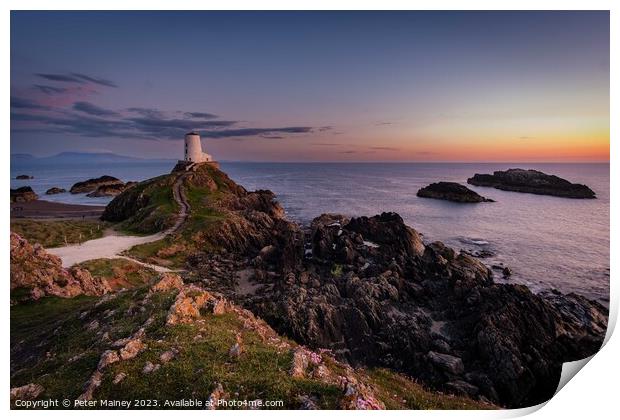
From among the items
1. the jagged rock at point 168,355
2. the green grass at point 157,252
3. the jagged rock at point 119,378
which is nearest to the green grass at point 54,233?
the green grass at point 157,252

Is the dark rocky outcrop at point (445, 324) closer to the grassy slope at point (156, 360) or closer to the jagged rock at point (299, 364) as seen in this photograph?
the grassy slope at point (156, 360)

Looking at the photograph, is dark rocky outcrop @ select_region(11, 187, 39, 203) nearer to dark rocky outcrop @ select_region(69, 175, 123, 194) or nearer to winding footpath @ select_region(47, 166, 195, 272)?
dark rocky outcrop @ select_region(69, 175, 123, 194)

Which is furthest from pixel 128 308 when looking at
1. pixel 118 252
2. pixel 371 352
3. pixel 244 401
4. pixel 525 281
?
pixel 525 281

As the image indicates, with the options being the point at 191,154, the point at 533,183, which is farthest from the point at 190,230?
the point at 533,183

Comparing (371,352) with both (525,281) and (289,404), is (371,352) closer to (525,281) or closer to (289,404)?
(289,404)

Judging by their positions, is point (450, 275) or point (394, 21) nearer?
point (394, 21)

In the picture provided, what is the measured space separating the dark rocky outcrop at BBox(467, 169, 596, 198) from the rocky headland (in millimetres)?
26210

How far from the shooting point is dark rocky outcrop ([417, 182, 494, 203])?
6769 cm

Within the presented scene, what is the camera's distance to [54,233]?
3338 centimetres

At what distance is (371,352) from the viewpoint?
57.5 ft

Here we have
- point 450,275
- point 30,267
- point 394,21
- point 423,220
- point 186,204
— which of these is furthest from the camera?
point 423,220

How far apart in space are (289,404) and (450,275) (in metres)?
21.2

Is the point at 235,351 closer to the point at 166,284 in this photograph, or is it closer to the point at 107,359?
the point at 107,359
